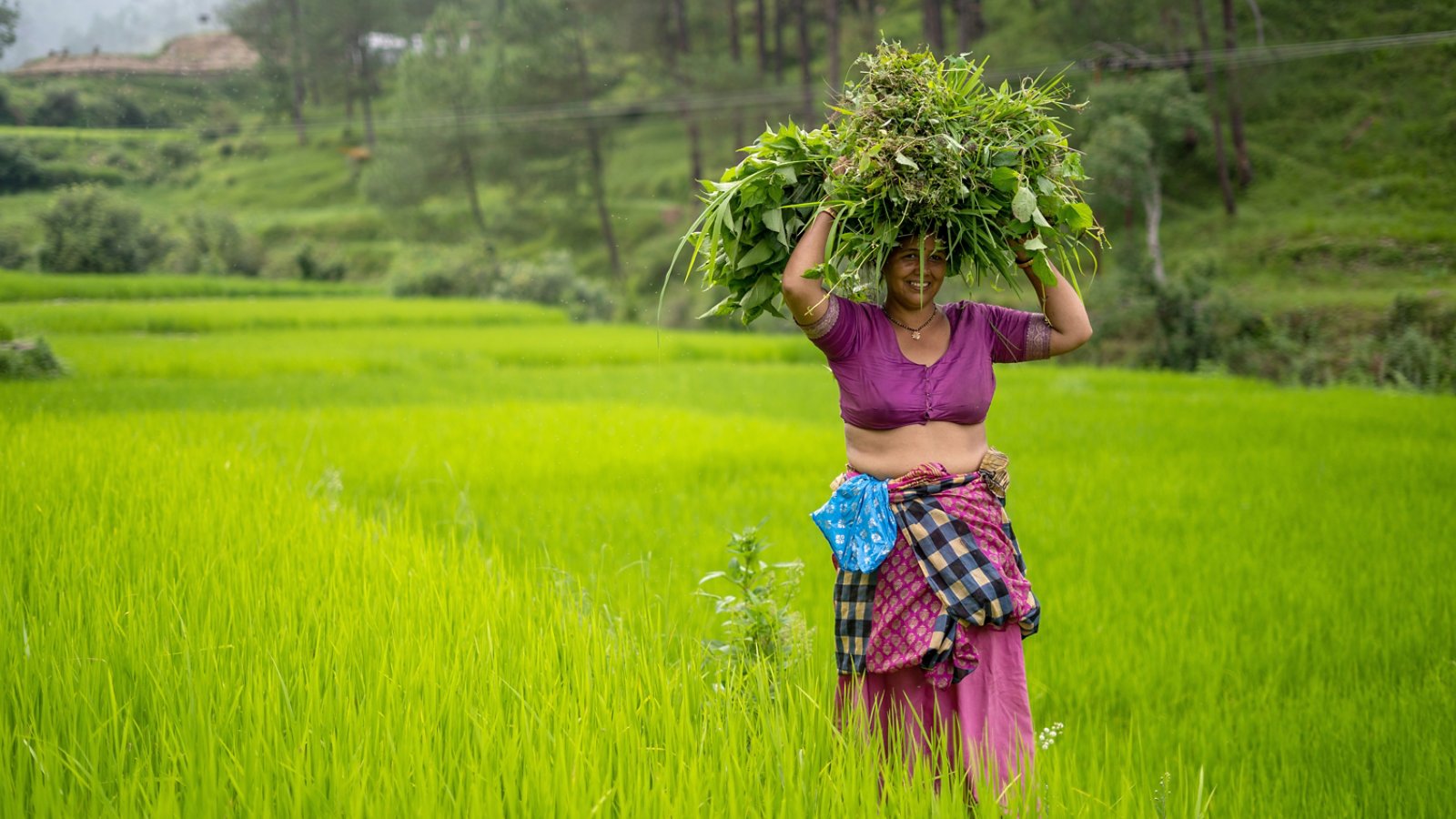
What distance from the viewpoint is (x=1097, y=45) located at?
2023 centimetres

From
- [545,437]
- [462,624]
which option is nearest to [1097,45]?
[545,437]

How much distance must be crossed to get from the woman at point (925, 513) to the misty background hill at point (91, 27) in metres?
11.4

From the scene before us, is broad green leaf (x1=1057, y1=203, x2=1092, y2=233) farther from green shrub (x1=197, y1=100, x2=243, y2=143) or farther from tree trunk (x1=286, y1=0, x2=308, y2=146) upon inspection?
tree trunk (x1=286, y1=0, x2=308, y2=146)

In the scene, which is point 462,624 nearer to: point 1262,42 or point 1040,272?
point 1040,272

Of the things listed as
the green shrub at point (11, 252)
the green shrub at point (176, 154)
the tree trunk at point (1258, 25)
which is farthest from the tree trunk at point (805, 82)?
the green shrub at point (11, 252)

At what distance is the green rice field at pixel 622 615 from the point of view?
1.96 meters

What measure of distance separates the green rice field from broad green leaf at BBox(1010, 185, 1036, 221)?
114 centimetres

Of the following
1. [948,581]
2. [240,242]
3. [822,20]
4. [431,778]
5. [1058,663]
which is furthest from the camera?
[822,20]

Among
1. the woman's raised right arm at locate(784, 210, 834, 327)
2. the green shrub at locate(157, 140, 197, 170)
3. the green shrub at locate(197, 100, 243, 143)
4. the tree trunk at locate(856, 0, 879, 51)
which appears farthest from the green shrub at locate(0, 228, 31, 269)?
the tree trunk at locate(856, 0, 879, 51)

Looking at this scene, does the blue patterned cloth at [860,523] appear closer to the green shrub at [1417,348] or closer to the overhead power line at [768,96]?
the overhead power line at [768,96]

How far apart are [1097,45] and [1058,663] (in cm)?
1914

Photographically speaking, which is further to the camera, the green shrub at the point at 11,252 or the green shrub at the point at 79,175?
the green shrub at the point at 11,252

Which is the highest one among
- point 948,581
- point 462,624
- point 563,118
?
point 563,118

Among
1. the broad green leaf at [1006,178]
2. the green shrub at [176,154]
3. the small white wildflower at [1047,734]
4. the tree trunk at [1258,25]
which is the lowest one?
the small white wildflower at [1047,734]
